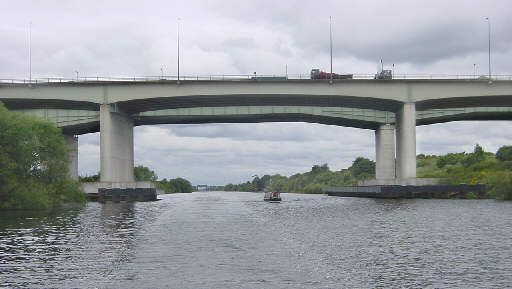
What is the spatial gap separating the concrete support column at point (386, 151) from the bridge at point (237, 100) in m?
6.19

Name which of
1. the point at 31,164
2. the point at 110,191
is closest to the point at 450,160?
the point at 110,191

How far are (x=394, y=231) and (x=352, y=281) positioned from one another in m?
16.7

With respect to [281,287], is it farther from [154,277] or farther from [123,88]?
[123,88]

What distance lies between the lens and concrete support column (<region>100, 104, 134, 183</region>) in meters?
80.2

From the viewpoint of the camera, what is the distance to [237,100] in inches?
3334

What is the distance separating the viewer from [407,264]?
21.2 m

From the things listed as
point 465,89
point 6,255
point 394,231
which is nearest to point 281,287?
point 6,255

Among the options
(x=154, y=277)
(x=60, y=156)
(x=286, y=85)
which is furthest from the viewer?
(x=286, y=85)

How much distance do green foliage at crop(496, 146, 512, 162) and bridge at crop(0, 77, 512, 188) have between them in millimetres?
67316

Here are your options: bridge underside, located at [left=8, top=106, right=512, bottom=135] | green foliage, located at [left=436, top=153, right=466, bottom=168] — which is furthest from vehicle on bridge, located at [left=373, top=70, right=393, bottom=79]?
A: green foliage, located at [left=436, top=153, right=466, bottom=168]

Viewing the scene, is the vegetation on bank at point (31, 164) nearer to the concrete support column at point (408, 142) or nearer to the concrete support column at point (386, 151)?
the concrete support column at point (408, 142)

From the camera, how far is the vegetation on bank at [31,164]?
171 feet

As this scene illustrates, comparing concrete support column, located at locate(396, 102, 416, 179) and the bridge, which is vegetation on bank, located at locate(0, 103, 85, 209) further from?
concrete support column, located at locate(396, 102, 416, 179)

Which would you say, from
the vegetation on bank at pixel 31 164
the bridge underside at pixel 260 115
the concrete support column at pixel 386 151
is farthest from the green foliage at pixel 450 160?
the vegetation on bank at pixel 31 164
